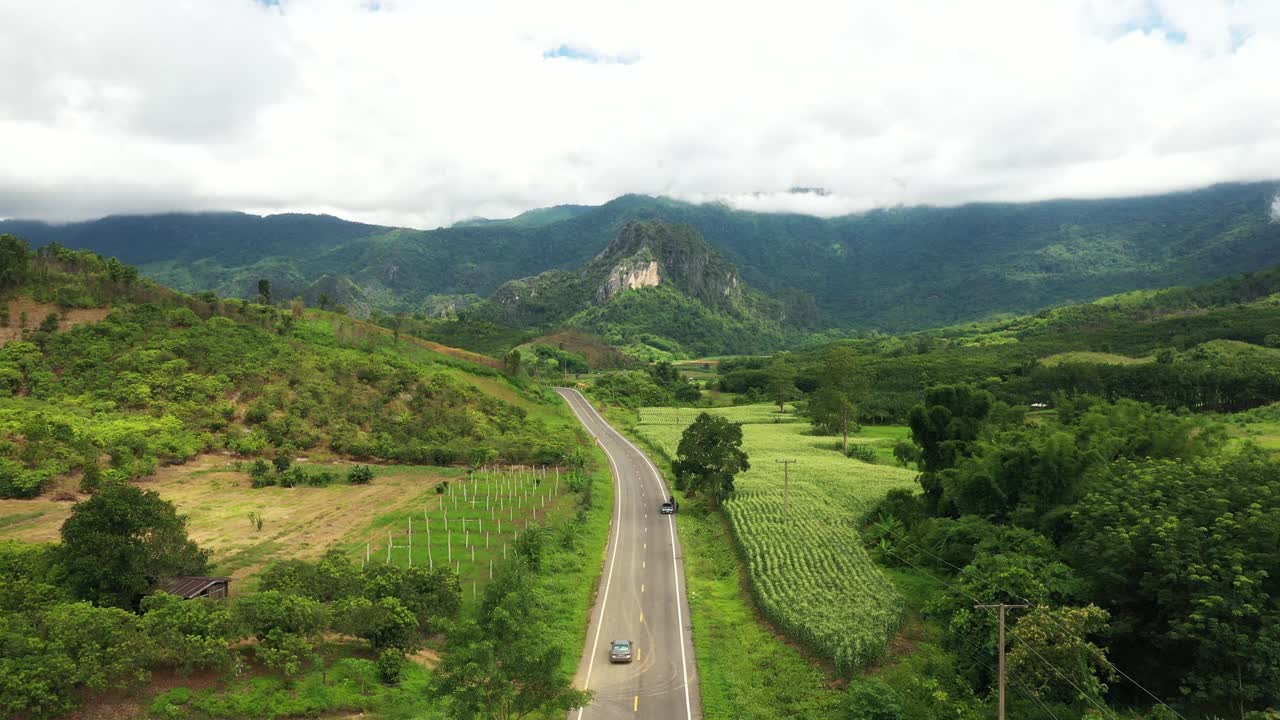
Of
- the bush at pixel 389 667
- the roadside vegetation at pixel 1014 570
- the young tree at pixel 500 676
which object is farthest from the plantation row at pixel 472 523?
the young tree at pixel 500 676

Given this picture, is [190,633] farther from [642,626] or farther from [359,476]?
[359,476]

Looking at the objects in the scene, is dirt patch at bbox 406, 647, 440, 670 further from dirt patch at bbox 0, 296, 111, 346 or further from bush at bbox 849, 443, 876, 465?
dirt patch at bbox 0, 296, 111, 346

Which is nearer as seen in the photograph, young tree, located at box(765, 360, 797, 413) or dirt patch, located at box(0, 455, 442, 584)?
dirt patch, located at box(0, 455, 442, 584)

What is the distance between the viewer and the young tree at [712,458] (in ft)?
201

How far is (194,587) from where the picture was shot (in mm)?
32312

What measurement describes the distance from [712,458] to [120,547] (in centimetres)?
4187

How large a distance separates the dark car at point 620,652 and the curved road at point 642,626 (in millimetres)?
301

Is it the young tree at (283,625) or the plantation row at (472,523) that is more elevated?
the young tree at (283,625)

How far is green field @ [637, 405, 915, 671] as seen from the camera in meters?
33.8

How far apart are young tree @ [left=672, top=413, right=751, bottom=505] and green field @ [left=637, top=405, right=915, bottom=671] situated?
7.33 feet

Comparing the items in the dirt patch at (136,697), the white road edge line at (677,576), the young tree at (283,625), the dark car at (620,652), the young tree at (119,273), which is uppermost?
the young tree at (119,273)

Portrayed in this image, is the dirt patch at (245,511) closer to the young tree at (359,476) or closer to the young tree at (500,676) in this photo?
the young tree at (359,476)

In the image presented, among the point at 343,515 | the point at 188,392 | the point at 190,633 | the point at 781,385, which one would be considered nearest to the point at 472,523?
the point at 343,515

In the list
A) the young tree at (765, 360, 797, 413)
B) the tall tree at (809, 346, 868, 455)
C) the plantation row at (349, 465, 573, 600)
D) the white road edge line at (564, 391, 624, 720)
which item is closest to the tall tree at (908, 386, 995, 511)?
the white road edge line at (564, 391, 624, 720)
